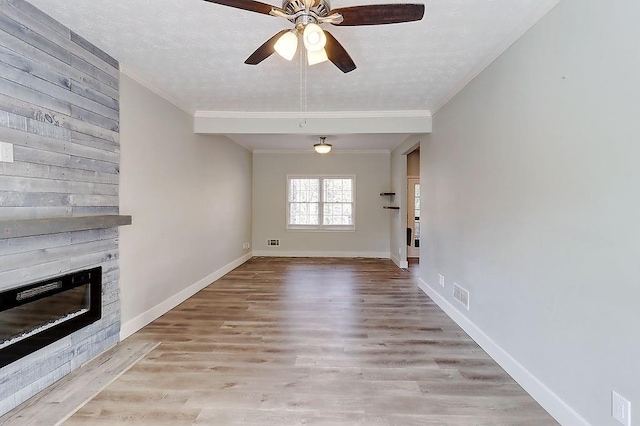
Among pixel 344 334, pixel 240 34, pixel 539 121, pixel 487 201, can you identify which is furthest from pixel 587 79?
pixel 344 334

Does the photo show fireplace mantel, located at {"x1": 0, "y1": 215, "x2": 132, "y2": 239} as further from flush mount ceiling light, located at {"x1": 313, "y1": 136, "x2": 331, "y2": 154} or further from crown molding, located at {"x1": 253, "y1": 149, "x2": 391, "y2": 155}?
crown molding, located at {"x1": 253, "y1": 149, "x2": 391, "y2": 155}

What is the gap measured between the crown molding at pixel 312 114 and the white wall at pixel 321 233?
314cm

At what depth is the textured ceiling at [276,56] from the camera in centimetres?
214

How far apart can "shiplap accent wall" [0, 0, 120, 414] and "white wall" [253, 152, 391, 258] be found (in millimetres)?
4799

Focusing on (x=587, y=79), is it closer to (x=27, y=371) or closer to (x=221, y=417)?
(x=221, y=417)

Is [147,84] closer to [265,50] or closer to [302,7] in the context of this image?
[265,50]

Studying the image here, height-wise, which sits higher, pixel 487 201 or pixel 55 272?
pixel 487 201

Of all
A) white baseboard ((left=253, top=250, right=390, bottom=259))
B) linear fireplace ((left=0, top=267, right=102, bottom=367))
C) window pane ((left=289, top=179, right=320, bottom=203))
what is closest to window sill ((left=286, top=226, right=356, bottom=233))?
white baseboard ((left=253, top=250, right=390, bottom=259))

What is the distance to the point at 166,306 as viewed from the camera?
12.3 feet

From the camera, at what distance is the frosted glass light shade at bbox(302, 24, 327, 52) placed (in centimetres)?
181

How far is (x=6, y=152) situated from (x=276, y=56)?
2.02 metres

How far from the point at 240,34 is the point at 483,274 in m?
2.83

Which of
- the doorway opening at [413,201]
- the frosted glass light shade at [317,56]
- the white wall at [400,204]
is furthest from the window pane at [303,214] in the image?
the frosted glass light shade at [317,56]

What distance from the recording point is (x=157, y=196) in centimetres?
356
